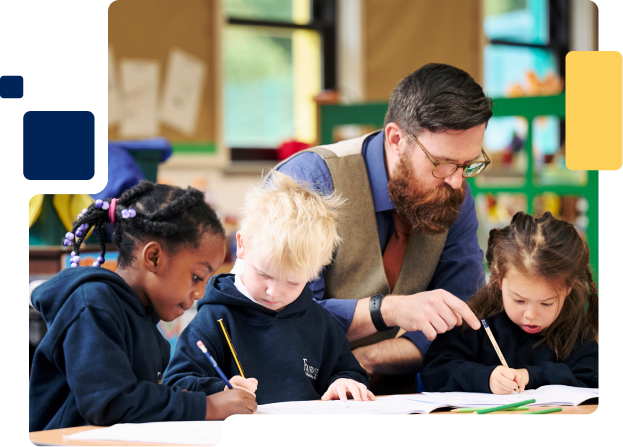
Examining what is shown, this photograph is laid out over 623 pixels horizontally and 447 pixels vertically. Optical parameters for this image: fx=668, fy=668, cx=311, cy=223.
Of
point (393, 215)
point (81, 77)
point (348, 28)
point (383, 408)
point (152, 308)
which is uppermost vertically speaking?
point (348, 28)

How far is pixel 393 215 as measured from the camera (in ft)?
3.56

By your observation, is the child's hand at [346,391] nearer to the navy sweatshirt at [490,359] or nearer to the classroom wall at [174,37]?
the navy sweatshirt at [490,359]

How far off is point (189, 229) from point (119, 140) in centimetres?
13

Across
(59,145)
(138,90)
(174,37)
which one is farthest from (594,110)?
(174,37)

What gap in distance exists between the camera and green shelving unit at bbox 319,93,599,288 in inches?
30.2

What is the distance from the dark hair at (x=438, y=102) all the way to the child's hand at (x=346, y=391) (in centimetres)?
41

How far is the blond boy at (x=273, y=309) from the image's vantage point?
0.86 meters

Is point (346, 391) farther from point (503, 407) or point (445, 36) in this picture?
point (445, 36)

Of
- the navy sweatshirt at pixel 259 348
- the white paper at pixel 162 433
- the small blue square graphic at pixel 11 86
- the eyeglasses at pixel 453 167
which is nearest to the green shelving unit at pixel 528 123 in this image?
the eyeglasses at pixel 453 167

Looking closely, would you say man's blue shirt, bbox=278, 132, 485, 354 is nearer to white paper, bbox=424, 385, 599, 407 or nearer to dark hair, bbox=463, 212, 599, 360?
dark hair, bbox=463, 212, 599, 360

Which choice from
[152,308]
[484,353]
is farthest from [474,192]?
[152,308]

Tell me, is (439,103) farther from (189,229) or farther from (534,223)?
(189,229)

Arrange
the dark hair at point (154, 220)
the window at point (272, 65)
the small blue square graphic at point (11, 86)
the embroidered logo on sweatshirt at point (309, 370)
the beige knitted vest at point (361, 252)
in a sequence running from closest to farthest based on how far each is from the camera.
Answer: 1. the small blue square graphic at point (11, 86)
2. the dark hair at point (154, 220)
3. the embroidered logo on sweatshirt at point (309, 370)
4. the beige knitted vest at point (361, 252)
5. the window at point (272, 65)

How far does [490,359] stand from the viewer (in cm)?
100
